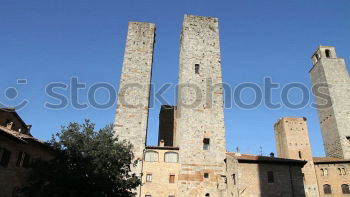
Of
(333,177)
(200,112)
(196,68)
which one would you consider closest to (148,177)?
(200,112)

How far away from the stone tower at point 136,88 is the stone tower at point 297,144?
1994 cm

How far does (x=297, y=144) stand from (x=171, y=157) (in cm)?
1915

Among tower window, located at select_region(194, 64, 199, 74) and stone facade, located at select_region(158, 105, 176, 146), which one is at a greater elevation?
tower window, located at select_region(194, 64, 199, 74)

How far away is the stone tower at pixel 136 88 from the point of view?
26.0 meters

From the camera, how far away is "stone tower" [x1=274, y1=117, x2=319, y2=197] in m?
33.8

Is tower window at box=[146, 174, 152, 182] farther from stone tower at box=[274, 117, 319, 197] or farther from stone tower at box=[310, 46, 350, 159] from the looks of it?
stone tower at box=[310, 46, 350, 159]

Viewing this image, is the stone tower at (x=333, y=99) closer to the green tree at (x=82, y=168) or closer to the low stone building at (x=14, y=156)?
the green tree at (x=82, y=168)

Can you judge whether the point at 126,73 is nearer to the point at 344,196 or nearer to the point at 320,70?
the point at 344,196

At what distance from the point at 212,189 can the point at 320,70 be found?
31142 millimetres

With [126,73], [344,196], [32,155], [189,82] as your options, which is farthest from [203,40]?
[344,196]

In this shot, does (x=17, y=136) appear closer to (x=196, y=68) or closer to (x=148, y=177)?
(x=148, y=177)

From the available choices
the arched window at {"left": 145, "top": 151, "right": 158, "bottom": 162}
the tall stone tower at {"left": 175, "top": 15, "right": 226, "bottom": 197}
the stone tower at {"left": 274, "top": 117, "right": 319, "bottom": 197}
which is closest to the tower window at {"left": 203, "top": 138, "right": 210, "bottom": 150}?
the tall stone tower at {"left": 175, "top": 15, "right": 226, "bottom": 197}

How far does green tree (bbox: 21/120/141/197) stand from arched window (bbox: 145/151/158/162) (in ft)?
19.7

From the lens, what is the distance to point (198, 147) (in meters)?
25.6
